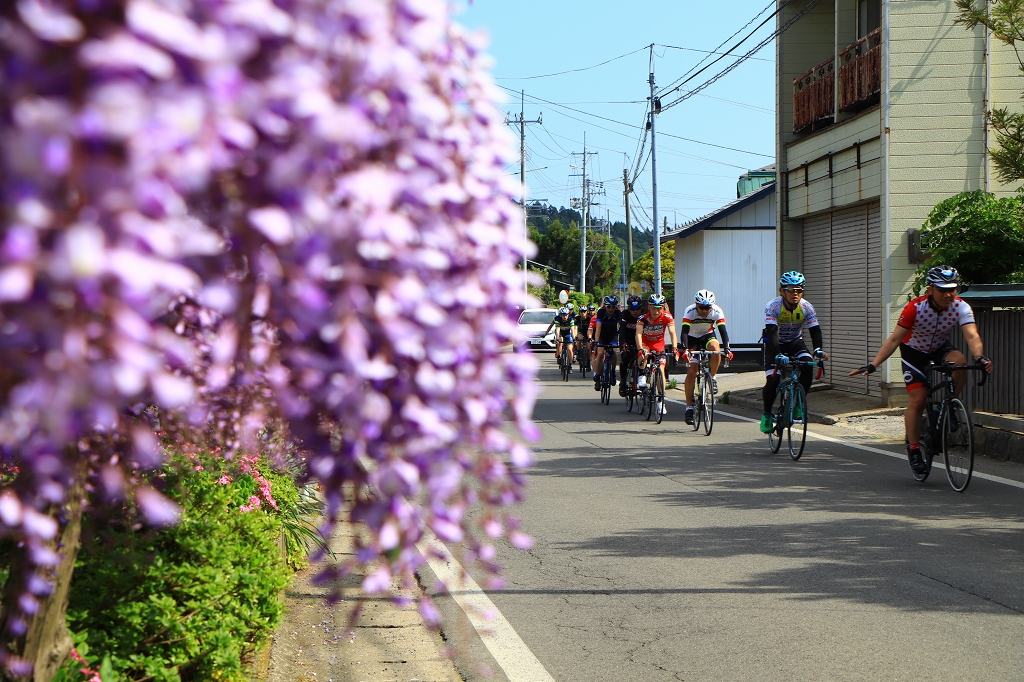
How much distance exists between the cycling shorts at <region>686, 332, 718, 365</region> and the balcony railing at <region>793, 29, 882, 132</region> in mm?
6478

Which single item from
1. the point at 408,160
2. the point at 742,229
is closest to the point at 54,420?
the point at 408,160

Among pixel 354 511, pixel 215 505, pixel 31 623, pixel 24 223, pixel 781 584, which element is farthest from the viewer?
pixel 781 584

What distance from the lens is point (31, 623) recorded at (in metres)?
2.39

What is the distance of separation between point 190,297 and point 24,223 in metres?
0.89

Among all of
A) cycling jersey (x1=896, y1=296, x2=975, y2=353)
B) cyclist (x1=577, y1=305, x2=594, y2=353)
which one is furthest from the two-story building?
cyclist (x1=577, y1=305, x2=594, y2=353)

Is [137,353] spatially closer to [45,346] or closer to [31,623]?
[45,346]

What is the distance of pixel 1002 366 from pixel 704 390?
4009 mm

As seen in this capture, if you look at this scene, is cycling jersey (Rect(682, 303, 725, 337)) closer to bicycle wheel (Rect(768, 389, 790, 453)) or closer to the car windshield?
bicycle wheel (Rect(768, 389, 790, 453))

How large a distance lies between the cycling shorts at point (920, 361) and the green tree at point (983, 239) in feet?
18.8

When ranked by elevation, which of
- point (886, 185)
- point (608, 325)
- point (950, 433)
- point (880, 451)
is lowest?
point (880, 451)

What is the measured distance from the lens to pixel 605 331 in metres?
22.1

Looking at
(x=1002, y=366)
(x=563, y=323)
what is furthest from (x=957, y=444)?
(x=563, y=323)

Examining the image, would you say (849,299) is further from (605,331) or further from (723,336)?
(723,336)

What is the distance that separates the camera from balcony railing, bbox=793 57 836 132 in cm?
2126
